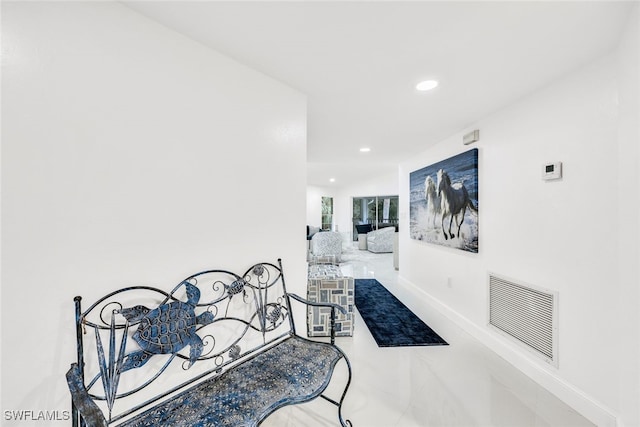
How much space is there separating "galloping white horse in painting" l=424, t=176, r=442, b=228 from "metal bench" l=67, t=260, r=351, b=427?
2545mm

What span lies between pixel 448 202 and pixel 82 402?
3.41 m

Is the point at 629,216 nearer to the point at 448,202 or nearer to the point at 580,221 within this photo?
the point at 580,221

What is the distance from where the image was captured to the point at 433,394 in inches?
72.3

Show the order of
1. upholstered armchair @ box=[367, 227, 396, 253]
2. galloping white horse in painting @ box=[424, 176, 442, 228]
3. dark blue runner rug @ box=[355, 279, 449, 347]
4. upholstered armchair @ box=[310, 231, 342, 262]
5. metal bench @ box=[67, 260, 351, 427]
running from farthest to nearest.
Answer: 1. upholstered armchair @ box=[367, 227, 396, 253]
2. upholstered armchair @ box=[310, 231, 342, 262]
3. galloping white horse in painting @ box=[424, 176, 442, 228]
4. dark blue runner rug @ box=[355, 279, 449, 347]
5. metal bench @ box=[67, 260, 351, 427]

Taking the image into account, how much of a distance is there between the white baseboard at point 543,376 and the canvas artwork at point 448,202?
33.0 inches

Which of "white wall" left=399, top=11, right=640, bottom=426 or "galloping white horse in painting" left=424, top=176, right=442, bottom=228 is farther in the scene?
"galloping white horse in painting" left=424, top=176, right=442, bottom=228

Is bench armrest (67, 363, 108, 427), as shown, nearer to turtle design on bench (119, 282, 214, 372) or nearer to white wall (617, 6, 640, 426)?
turtle design on bench (119, 282, 214, 372)

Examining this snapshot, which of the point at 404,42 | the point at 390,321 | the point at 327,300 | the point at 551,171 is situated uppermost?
the point at 404,42

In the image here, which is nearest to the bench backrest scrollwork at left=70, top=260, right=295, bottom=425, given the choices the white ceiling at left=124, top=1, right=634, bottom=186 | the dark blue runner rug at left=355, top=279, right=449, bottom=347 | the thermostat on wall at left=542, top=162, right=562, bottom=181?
the white ceiling at left=124, top=1, right=634, bottom=186

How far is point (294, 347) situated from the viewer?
1627 mm

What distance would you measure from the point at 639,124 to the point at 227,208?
2.09m

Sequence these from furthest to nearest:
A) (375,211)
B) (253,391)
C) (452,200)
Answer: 1. (375,211)
2. (452,200)
3. (253,391)

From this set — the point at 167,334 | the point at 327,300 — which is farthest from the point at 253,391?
the point at 327,300

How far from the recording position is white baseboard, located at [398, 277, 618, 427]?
1569mm
